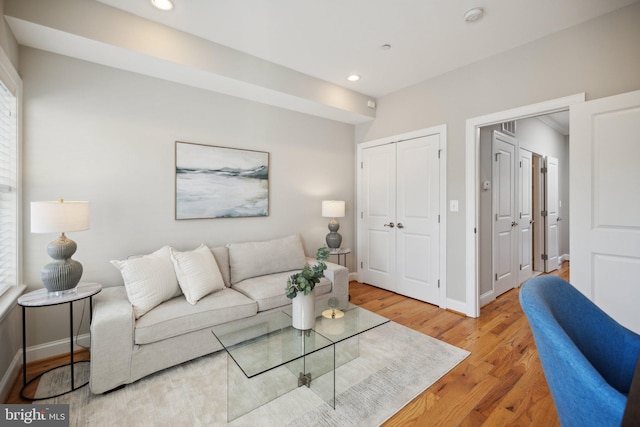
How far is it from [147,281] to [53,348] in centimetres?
100

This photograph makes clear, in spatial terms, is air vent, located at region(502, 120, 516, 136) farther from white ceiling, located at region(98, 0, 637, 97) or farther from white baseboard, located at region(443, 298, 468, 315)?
white baseboard, located at region(443, 298, 468, 315)

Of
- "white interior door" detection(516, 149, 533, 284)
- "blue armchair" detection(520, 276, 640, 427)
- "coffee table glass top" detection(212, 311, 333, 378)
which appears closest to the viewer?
"blue armchair" detection(520, 276, 640, 427)

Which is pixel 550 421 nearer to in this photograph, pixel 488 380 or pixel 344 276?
A: pixel 488 380

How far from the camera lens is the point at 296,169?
148 inches

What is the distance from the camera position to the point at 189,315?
217 centimetres

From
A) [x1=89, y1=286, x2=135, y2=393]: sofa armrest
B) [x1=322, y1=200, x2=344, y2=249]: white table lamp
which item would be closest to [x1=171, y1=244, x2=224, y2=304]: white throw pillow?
[x1=89, y1=286, x2=135, y2=393]: sofa armrest

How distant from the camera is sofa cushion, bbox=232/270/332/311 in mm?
2548

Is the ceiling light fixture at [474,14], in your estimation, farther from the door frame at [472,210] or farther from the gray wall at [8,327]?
the gray wall at [8,327]

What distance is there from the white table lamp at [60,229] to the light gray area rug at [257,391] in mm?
706

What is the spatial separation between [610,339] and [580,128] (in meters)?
1.90

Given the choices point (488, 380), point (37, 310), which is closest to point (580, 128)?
point (488, 380)

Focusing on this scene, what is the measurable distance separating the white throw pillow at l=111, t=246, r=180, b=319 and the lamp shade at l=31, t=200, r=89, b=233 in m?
0.41

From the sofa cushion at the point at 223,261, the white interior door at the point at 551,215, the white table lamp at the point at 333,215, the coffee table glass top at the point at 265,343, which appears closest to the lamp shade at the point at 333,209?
the white table lamp at the point at 333,215

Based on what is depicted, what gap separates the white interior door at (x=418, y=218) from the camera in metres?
3.46
